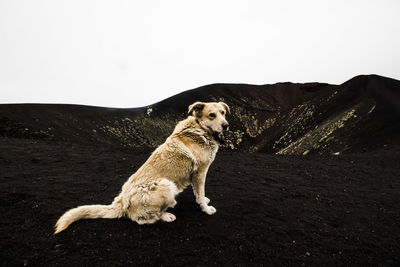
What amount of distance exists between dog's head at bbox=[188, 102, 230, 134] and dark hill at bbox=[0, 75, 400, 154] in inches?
27.3

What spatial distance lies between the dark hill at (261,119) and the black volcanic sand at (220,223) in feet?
6.67

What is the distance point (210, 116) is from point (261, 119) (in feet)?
146

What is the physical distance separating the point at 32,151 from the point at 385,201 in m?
15.1


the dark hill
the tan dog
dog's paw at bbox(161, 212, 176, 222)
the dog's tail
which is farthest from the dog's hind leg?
the dark hill

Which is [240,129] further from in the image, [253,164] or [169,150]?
[169,150]

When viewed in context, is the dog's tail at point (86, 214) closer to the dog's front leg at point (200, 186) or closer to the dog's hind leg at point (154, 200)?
the dog's hind leg at point (154, 200)

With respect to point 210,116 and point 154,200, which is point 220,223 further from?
point 210,116

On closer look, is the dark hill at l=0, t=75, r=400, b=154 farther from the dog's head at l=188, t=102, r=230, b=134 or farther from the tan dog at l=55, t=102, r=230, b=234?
the tan dog at l=55, t=102, r=230, b=234

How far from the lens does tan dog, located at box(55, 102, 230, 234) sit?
140 inches

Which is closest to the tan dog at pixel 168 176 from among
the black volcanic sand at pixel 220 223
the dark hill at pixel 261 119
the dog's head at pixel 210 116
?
the dog's head at pixel 210 116

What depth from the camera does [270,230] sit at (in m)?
4.04

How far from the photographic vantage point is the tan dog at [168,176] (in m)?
3.55

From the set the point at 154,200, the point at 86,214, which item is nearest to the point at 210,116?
the point at 154,200

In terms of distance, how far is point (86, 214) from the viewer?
3588mm
